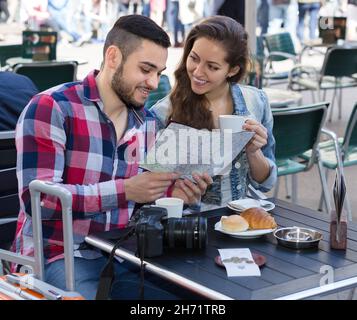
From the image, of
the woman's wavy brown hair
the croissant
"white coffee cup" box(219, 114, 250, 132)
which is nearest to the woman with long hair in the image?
the woman's wavy brown hair

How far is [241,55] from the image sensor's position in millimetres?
3258

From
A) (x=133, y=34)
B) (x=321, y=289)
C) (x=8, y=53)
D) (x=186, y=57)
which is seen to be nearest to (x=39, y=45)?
(x=8, y=53)

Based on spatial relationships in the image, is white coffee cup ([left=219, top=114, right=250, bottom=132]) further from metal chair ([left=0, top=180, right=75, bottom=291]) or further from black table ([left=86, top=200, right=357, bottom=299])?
metal chair ([left=0, top=180, right=75, bottom=291])

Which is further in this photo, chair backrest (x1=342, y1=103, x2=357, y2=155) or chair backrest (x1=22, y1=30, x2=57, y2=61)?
chair backrest (x1=22, y1=30, x2=57, y2=61)

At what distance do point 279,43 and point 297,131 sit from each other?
5448 millimetres

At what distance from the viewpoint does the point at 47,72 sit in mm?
5832

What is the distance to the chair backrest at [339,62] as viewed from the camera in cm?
787

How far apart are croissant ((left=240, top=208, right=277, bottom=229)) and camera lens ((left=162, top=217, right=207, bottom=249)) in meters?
0.23

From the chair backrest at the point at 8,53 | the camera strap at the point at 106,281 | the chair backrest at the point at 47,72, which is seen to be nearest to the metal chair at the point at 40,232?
the camera strap at the point at 106,281

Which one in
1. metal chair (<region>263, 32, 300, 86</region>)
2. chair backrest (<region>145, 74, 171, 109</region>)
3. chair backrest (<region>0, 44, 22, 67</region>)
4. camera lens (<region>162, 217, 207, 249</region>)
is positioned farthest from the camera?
metal chair (<region>263, 32, 300, 86</region>)

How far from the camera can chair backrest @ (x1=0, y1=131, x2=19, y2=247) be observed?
2.96 metres

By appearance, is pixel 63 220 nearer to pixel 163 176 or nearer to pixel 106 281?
pixel 106 281
